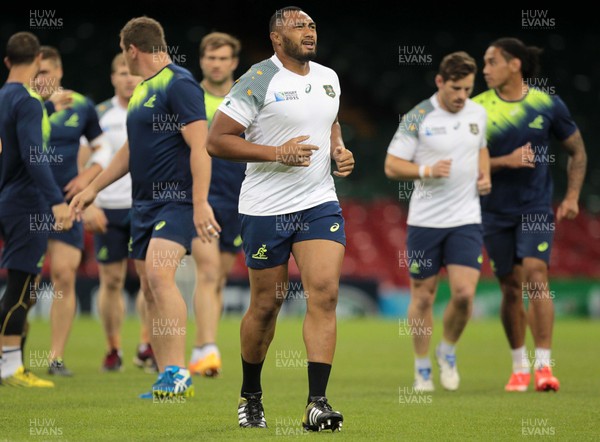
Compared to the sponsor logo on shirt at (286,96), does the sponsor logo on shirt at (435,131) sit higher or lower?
higher

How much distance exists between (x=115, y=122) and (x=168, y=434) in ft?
20.4

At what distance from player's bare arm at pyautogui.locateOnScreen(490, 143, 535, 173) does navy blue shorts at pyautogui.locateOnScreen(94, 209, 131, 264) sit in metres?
4.06

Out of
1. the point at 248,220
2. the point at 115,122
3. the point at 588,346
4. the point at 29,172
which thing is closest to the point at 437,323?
the point at 588,346

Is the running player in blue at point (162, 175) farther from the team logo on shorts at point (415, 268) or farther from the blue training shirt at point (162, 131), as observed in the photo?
the team logo on shorts at point (415, 268)

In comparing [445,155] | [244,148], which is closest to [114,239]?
[445,155]

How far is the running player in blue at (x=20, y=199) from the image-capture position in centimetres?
916

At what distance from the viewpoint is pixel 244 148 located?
6.63 meters

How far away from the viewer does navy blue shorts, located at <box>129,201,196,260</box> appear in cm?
827

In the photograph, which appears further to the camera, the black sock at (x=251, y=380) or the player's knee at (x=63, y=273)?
the player's knee at (x=63, y=273)

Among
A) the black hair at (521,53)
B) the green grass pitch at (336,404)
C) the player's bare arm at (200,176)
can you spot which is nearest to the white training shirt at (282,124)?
the player's bare arm at (200,176)

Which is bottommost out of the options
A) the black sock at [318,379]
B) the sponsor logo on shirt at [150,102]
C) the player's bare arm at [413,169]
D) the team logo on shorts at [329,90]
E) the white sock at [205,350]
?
the white sock at [205,350]

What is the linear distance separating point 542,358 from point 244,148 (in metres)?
4.40

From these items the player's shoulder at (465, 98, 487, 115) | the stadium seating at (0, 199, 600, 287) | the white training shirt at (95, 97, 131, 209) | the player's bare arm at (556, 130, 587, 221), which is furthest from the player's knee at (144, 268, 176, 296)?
the stadium seating at (0, 199, 600, 287)

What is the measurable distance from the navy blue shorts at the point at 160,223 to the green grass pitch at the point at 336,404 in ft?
3.96
